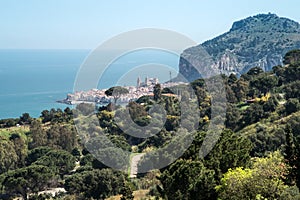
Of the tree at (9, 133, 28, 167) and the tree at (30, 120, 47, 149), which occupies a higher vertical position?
the tree at (30, 120, 47, 149)

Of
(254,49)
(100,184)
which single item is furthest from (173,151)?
(254,49)

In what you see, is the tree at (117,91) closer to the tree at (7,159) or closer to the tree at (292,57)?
the tree at (7,159)

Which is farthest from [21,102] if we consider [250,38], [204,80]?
[250,38]

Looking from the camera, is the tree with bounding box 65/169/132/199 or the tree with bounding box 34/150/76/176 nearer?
the tree with bounding box 65/169/132/199

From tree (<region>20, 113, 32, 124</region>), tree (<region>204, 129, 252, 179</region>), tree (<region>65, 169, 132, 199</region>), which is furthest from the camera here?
tree (<region>20, 113, 32, 124</region>)

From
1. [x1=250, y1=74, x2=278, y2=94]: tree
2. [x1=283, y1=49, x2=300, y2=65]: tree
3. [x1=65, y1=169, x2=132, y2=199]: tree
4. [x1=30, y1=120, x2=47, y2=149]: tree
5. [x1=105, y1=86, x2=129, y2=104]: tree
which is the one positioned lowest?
[x1=65, y1=169, x2=132, y2=199]: tree

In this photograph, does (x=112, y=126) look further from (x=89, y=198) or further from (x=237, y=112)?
(x=89, y=198)

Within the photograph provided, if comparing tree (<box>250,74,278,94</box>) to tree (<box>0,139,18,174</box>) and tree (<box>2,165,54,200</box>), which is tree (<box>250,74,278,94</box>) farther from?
tree (<box>0,139,18,174</box>)

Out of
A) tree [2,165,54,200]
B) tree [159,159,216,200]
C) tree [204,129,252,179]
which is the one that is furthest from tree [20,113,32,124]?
tree [159,159,216,200]
